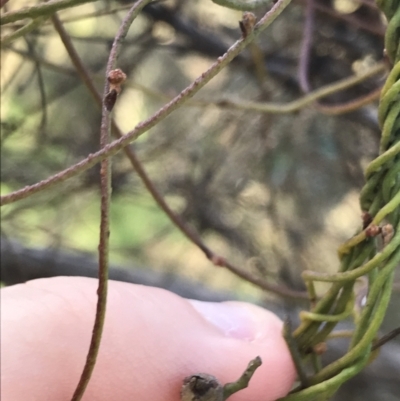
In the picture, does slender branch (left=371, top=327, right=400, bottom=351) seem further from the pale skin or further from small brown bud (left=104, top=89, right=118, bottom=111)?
small brown bud (left=104, top=89, right=118, bottom=111)

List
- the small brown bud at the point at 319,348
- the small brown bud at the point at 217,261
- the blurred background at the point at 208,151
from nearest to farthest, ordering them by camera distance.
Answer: the small brown bud at the point at 319,348
the small brown bud at the point at 217,261
the blurred background at the point at 208,151

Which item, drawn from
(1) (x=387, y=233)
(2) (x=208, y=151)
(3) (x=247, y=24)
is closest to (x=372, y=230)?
(1) (x=387, y=233)

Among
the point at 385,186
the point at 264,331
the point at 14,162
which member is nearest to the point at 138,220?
the point at 14,162

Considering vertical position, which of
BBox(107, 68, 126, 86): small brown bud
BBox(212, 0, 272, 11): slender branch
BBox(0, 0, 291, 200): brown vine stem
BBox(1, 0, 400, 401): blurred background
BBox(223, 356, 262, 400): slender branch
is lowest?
BBox(223, 356, 262, 400): slender branch

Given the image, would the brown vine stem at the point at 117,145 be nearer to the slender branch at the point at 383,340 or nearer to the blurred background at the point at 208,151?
the slender branch at the point at 383,340

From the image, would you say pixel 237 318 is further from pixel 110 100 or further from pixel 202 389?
pixel 110 100

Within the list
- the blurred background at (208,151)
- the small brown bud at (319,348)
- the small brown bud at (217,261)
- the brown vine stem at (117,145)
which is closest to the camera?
the brown vine stem at (117,145)

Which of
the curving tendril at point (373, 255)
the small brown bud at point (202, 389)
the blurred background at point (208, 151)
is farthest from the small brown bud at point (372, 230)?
the blurred background at point (208, 151)

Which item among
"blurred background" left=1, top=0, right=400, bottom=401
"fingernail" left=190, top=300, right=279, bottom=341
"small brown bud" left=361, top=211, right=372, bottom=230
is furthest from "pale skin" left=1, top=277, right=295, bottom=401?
"blurred background" left=1, top=0, right=400, bottom=401
